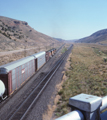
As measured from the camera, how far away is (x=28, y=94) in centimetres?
1559

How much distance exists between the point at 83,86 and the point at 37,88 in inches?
274

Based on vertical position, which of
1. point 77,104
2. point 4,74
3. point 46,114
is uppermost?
point 77,104

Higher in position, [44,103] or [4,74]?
[4,74]

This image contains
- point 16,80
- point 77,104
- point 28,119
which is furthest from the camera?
point 16,80

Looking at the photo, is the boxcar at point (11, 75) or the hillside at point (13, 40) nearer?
the boxcar at point (11, 75)

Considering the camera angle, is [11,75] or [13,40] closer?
[11,75]

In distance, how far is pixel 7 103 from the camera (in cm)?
1330

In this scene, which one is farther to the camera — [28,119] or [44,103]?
[44,103]

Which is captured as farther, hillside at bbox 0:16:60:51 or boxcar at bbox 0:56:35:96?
hillside at bbox 0:16:60:51

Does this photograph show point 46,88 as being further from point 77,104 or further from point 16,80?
point 77,104

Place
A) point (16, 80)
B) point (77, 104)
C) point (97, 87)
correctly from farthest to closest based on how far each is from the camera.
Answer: point (97, 87)
point (16, 80)
point (77, 104)

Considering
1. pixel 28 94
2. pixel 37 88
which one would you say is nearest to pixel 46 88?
pixel 37 88

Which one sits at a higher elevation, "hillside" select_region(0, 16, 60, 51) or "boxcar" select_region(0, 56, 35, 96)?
"hillside" select_region(0, 16, 60, 51)

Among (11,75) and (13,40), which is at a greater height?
(13,40)
